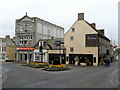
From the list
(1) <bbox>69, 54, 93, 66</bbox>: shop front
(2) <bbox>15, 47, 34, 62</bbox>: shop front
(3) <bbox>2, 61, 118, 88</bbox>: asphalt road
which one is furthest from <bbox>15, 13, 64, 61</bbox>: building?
(3) <bbox>2, 61, 118, 88</bbox>: asphalt road

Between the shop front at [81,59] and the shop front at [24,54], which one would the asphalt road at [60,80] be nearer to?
the shop front at [81,59]

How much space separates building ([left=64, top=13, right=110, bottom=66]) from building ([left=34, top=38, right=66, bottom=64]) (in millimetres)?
1904

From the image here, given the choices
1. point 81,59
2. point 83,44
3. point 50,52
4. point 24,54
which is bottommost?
point 81,59

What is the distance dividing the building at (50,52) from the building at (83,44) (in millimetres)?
1904

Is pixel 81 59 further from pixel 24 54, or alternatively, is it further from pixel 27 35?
pixel 27 35

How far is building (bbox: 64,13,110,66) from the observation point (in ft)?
118

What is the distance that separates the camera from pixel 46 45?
139 ft

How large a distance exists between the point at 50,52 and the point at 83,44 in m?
9.86

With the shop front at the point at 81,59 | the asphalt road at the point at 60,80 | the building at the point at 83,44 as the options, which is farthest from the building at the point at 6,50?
the asphalt road at the point at 60,80

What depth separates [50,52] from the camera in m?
41.4

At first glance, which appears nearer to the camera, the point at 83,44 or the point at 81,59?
the point at 81,59

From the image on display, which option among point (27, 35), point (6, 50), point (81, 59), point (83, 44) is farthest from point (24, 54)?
point (83, 44)

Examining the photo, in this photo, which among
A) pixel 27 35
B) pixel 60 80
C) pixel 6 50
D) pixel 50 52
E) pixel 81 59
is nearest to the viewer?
pixel 60 80

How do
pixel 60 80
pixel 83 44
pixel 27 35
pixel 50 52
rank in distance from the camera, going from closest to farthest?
pixel 60 80
pixel 83 44
pixel 50 52
pixel 27 35
